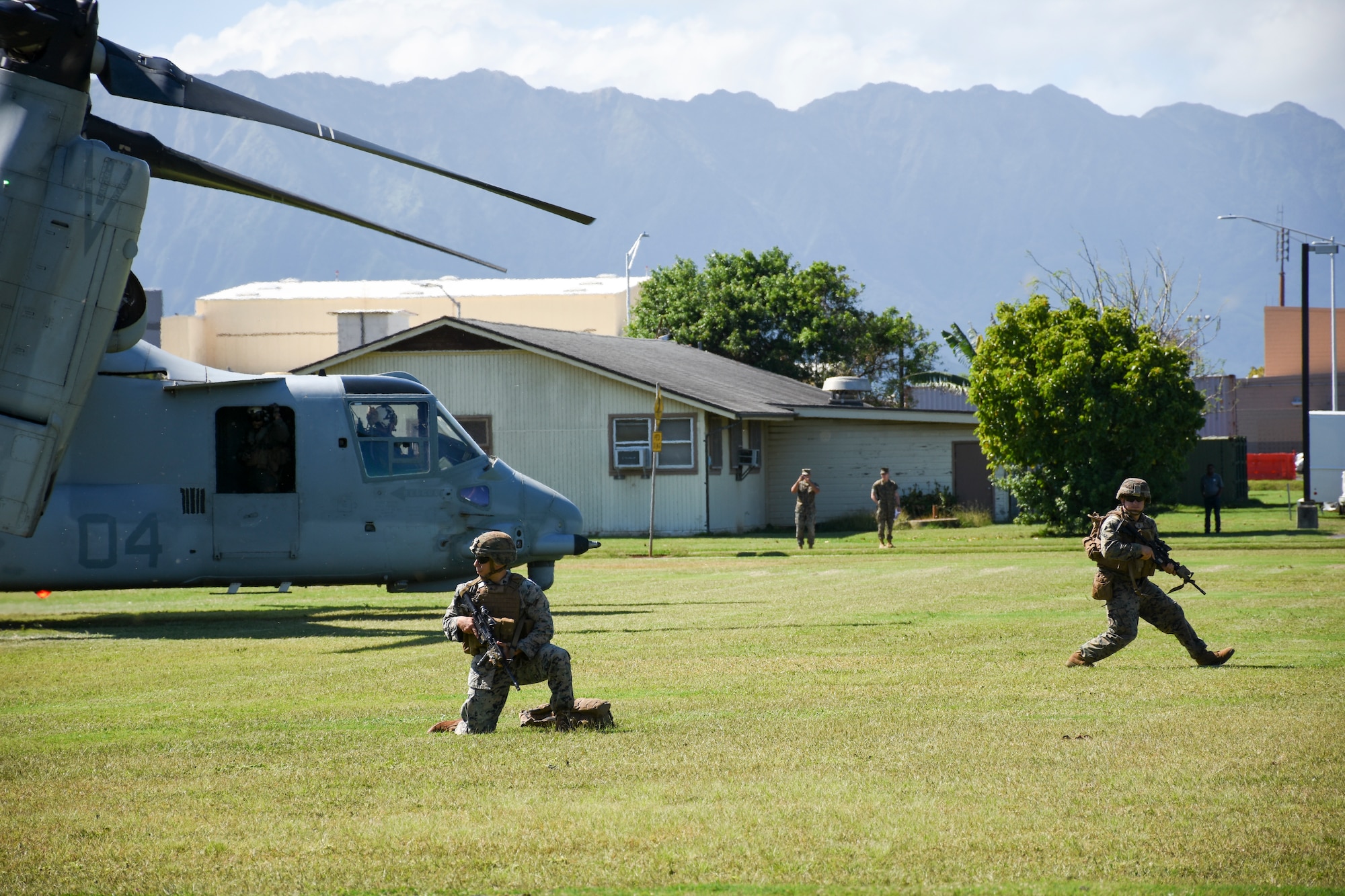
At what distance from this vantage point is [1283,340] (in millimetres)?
88625

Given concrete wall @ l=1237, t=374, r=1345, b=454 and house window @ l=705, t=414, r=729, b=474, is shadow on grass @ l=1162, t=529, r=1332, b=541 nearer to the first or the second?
house window @ l=705, t=414, r=729, b=474

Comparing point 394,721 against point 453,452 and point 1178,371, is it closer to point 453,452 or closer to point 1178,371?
point 453,452

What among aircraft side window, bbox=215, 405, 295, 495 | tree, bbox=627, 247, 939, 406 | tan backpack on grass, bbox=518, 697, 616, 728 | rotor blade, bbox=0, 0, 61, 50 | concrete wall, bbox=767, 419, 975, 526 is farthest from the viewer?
tree, bbox=627, 247, 939, 406

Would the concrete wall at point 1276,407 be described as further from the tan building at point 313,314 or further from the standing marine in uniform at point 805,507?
the standing marine in uniform at point 805,507

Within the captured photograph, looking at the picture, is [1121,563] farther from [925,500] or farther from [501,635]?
[925,500]

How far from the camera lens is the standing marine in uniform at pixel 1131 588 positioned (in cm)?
1190

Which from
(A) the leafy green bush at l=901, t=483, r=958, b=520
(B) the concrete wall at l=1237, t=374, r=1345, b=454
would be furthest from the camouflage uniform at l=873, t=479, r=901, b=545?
(B) the concrete wall at l=1237, t=374, r=1345, b=454

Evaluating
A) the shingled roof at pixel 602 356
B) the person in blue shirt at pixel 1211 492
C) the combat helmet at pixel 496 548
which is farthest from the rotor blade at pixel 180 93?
the person in blue shirt at pixel 1211 492

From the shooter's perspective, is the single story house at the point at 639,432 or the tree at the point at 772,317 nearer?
the single story house at the point at 639,432

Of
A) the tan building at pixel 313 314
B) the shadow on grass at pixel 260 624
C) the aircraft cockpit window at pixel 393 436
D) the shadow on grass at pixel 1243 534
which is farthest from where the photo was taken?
the tan building at pixel 313 314

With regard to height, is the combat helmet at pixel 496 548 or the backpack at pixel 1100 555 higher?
the combat helmet at pixel 496 548

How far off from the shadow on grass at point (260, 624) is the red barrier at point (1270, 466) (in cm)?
5617

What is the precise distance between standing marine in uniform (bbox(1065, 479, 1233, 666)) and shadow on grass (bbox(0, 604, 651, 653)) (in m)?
7.39

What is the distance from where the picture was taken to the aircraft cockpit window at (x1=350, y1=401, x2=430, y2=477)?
18.0 meters
